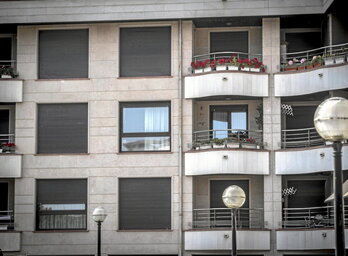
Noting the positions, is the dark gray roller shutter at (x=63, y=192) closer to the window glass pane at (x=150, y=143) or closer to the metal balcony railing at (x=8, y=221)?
the metal balcony railing at (x=8, y=221)

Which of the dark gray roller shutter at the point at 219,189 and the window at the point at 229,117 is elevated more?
the window at the point at 229,117

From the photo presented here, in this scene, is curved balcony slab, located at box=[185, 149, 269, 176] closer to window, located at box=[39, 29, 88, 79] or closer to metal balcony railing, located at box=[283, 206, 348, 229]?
metal balcony railing, located at box=[283, 206, 348, 229]

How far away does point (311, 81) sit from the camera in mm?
30781

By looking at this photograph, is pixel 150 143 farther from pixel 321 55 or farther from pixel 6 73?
pixel 321 55

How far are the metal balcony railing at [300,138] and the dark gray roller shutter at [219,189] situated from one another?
227 centimetres

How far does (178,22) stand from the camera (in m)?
32.1

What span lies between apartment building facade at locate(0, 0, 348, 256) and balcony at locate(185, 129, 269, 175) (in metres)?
0.05

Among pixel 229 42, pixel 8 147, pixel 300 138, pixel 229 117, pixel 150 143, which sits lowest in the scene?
pixel 8 147

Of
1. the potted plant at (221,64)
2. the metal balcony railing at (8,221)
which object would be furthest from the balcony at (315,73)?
the metal balcony railing at (8,221)

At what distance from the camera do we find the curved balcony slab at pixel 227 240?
30797 mm

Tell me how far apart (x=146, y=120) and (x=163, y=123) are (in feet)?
2.20

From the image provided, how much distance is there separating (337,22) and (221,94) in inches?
204

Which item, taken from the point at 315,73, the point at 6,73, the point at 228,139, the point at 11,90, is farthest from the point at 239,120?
the point at 6,73

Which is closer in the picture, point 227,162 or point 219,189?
point 227,162
